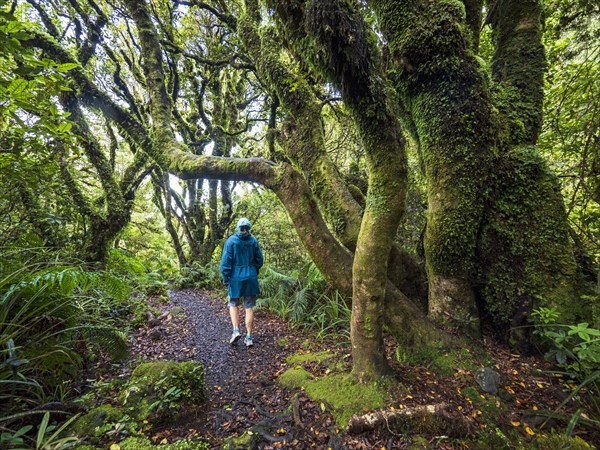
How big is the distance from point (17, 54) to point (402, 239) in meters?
6.64

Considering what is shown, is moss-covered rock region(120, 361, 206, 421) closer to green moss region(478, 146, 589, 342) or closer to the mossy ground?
the mossy ground

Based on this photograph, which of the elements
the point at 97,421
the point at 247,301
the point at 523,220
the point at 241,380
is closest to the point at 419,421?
the point at 241,380

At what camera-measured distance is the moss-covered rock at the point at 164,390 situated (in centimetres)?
243

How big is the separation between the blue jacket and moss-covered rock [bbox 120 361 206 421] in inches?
67.2

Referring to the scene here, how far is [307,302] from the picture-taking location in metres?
5.29

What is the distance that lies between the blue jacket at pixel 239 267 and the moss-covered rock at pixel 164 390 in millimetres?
1706

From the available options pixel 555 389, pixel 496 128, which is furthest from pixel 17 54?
pixel 555 389

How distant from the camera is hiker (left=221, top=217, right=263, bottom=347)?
4492 millimetres

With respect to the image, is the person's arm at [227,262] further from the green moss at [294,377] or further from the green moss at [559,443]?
the green moss at [559,443]

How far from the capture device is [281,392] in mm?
2893

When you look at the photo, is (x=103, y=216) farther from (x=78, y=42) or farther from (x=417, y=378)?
(x=417, y=378)

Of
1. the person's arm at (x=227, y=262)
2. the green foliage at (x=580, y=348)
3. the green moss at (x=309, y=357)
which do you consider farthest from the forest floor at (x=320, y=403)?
the person's arm at (x=227, y=262)

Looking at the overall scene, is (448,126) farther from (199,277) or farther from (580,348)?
(199,277)

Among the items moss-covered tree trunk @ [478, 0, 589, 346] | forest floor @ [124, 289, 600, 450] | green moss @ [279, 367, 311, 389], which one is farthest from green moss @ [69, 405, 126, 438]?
moss-covered tree trunk @ [478, 0, 589, 346]
